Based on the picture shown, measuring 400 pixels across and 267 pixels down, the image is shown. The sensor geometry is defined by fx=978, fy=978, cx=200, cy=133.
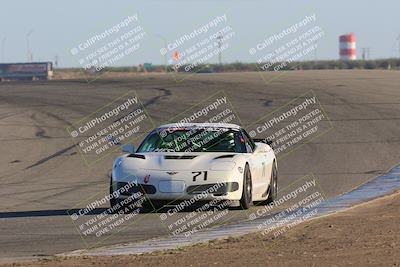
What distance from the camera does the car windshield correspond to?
46.3 ft

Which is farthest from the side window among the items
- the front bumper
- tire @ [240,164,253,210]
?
the front bumper

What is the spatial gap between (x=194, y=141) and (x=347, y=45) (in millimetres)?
125008

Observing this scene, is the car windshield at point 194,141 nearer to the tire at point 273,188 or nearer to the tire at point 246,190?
the tire at point 246,190

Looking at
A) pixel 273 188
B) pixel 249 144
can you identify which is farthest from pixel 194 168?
pixel 273 188

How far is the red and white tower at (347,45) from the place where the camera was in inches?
5374

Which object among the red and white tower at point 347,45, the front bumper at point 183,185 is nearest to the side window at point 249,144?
the front bumper at point 183,185

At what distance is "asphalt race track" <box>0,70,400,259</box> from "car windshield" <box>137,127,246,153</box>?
53.4 inches

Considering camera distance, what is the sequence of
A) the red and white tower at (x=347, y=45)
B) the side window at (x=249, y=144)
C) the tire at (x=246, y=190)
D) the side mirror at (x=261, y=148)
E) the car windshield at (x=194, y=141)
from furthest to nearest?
the red and white tower at (x=347, y=45) < the side mirror at (x=261, y=148) < the side window at (x=249, y=144) < the car windshield at (x=194, y=141) < the tire at (x=246, y=190)

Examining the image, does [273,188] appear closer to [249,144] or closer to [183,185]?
[249,144]

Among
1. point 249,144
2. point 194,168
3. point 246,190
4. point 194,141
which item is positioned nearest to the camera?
point 194,168

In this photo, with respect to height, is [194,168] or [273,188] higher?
[194,168]

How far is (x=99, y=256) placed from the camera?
907 centimetres

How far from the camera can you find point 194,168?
1311 cm

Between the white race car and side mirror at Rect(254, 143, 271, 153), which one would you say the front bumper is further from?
side mirror at Rect(254, 143, 271, 153)
